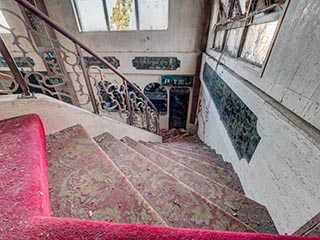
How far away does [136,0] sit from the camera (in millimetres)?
3223

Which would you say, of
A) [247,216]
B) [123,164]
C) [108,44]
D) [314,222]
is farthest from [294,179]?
[108,44]

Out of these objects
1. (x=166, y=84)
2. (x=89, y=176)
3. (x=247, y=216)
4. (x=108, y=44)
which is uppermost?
(x=108, y=44)

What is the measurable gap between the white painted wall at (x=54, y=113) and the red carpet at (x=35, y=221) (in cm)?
44

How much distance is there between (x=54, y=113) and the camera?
4.24 feet

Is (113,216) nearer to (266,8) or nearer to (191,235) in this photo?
(191,235)

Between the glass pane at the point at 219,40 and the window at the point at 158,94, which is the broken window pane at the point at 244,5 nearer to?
the glass pane at the point at 219,40

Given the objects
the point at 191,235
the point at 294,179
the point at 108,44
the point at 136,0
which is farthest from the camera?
the point at 108,44

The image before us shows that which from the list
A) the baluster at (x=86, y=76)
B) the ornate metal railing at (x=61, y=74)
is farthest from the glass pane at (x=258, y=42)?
the baluster at (x=86, y=76)

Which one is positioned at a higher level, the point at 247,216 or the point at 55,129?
the point at 55,129

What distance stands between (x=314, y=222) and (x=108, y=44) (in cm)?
423

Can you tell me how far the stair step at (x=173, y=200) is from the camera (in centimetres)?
83

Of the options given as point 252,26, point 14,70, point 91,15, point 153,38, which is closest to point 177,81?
point 153,38

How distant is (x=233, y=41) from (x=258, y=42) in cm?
66

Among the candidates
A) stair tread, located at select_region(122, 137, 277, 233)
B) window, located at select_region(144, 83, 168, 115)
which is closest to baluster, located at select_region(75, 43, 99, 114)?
stair tread, located at select_region(122, 137, 277, 233)
